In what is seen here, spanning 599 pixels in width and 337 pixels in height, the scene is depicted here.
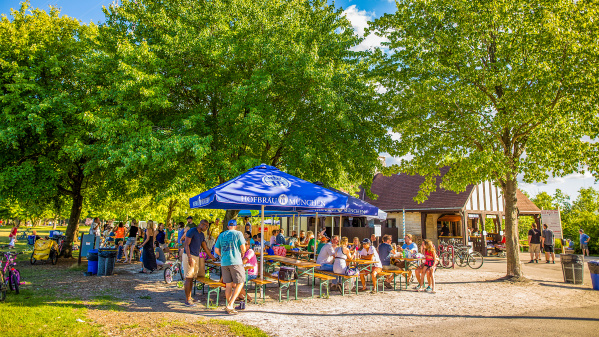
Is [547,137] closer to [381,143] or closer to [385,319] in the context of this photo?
[381,143]

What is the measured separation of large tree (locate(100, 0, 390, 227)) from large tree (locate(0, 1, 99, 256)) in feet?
7.37

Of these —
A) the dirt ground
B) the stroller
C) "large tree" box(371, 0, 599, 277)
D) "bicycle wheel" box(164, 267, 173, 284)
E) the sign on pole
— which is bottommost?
the dirt ground

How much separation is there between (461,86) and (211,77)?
8388mm

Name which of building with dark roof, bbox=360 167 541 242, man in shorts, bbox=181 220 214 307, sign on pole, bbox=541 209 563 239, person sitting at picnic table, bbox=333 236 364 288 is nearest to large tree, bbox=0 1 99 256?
man in shorts, bbox=181 220 214 307

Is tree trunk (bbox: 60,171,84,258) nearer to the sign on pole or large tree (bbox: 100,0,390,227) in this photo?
large tree (bbox: 100,0,390,227)

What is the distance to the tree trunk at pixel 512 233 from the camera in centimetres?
1245

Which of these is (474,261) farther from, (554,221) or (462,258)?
(554,221)

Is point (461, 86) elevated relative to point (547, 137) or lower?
elevated

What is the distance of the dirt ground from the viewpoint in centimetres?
630

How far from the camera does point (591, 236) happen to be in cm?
2650

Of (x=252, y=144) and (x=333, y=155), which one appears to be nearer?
(x=252, y=144)

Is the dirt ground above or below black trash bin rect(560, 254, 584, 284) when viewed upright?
below

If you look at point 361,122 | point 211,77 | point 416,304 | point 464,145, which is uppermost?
point 211,77

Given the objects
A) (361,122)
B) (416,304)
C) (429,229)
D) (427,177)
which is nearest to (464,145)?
(427,177)
